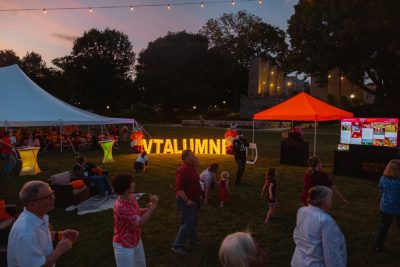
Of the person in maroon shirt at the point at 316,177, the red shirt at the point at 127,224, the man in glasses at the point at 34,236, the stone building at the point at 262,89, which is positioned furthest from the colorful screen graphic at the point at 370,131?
the stone building at the point at 262,89

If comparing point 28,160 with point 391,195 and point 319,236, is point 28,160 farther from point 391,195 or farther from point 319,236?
point 319,236

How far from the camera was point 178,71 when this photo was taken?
55094 millimetres

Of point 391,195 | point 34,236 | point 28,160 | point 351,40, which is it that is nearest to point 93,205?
point 28,160

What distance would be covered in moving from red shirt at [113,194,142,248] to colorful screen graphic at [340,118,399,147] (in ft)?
37.4

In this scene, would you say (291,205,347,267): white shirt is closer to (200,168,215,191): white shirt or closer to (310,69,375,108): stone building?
(200,168,215,191): white shirt

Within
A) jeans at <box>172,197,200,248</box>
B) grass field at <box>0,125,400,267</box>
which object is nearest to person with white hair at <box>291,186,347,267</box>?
grass field at <box>0,125,400,267</box>

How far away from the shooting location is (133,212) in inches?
154

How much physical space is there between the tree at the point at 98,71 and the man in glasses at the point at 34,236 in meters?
57.0

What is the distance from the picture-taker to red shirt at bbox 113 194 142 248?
12.7 feet

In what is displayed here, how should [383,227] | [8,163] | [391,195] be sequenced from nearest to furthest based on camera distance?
1. [391,195]
2. [383,227]
3. [8,163]

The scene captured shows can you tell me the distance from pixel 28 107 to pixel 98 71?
4077 centimetres

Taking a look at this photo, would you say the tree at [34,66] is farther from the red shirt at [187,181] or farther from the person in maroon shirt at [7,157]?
the red shirt at [187,181]

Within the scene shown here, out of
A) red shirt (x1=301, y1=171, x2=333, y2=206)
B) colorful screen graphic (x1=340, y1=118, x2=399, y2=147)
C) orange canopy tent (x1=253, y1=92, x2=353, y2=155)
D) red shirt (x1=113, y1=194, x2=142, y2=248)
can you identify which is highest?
orange canopy tent (x1=253, y1=92, x2=353, y2=155)

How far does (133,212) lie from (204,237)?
328cm
